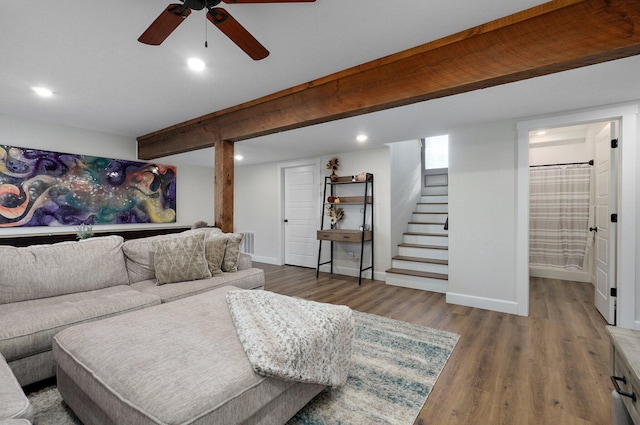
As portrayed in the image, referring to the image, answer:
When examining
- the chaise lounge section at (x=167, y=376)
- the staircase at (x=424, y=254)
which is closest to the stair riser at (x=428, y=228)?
the staircase at (x=424, y=254)

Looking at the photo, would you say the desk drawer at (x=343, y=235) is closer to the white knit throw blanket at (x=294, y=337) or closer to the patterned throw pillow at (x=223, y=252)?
the patterned throw pillow at (x=223, y=252)

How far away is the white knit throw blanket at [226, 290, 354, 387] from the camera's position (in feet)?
4.33

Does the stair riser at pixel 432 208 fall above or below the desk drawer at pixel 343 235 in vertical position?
above

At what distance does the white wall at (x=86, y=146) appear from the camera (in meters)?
3.46

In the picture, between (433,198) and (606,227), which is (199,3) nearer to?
(606,227)

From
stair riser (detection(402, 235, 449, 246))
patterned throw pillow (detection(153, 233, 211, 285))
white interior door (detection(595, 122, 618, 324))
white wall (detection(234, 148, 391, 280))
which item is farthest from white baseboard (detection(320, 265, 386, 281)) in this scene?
patterned throw pillow (detection(153, 233, 211, 285))

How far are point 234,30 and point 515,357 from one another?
9.79ft

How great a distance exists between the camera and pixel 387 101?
7.03 feet

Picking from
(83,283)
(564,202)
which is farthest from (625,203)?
(83,283)

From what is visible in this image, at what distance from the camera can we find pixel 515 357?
7.50 feet

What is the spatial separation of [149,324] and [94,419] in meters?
0.44

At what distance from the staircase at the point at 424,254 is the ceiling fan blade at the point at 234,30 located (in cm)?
360

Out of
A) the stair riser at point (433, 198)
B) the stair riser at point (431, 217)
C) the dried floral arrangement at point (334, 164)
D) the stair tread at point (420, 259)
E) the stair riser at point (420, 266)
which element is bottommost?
the stair riser at point (420, 266)

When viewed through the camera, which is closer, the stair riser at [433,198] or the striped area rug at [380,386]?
the striped area rug at [380,386]
